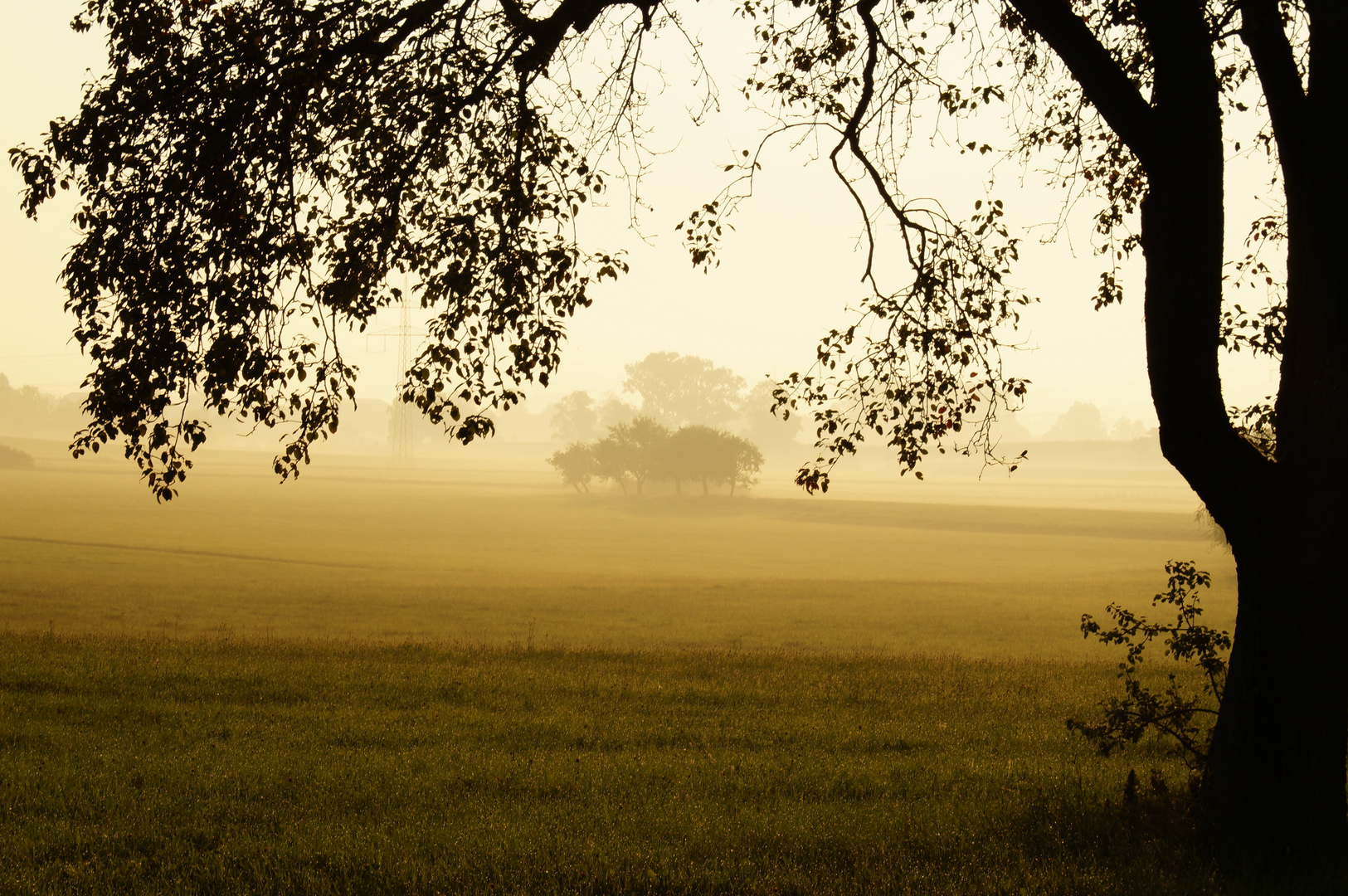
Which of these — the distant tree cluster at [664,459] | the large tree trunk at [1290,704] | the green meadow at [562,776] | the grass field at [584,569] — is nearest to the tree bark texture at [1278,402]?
the large tree trunk at [1290,704]

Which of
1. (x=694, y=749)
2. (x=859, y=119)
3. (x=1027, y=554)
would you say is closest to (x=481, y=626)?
(x=694, y=749)

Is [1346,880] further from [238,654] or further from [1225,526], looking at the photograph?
[238,654]

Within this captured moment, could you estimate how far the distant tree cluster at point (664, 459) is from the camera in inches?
4094

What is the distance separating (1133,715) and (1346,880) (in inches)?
73.3

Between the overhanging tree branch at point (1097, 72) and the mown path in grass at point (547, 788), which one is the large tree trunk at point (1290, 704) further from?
the overhanging tree branch at point (1097, 72)

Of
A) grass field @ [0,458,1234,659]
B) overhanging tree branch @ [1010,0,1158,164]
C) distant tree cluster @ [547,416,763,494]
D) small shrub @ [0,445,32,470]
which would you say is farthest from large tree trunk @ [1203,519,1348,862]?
small shrub @ [0,445,32,470]

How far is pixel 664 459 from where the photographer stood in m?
105

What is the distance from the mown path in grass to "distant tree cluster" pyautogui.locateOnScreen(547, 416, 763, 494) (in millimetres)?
92367

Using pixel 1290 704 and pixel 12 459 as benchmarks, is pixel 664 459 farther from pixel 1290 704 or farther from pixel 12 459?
pixel 1290 704

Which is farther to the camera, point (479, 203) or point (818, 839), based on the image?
point (479, 203)

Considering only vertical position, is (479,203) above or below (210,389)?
above

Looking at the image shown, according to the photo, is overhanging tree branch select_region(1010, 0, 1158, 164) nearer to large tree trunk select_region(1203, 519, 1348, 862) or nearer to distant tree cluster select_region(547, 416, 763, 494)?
large tree trunk select_region(1203, 519, 1348, 862)

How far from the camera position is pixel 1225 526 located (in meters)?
5.72

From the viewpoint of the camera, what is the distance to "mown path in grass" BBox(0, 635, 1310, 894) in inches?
203
